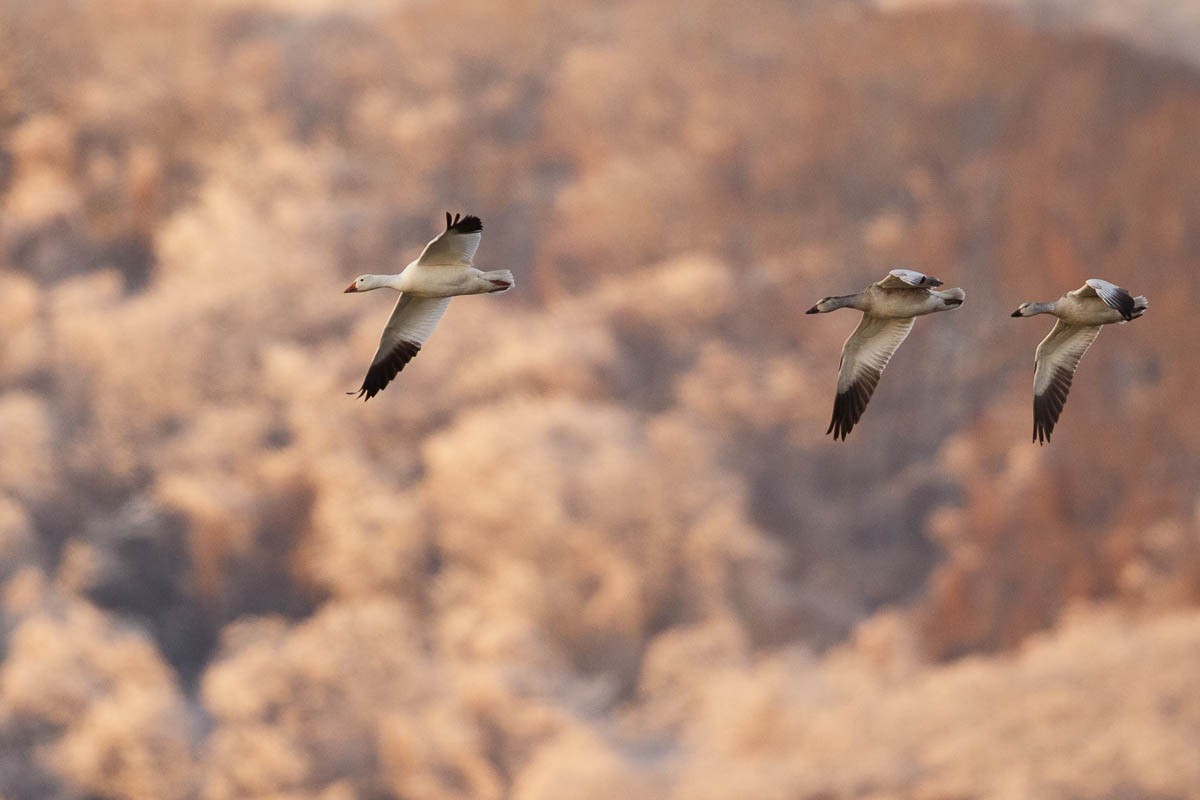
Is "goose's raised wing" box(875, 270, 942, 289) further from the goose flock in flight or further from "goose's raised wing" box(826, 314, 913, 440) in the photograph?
"goose's raised wing" box(826, 314, 913, 440)

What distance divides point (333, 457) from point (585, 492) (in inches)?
176

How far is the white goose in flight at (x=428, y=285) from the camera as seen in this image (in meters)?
11.9

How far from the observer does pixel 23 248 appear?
35.7 metres

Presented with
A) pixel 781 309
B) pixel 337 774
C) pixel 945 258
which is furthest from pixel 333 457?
pixel 945 258

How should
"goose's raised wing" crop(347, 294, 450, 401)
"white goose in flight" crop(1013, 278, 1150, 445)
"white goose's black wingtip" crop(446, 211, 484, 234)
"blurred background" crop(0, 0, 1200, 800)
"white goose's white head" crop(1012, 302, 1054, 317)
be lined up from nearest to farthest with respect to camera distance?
"white goose's white head" crop(1012, 302, 1054, 317), "white goose's black wingtip" crop(446, 211, 484, 234), "white goose in flight" crop(1013, 278, 1150, 445), "goose's raised wing" crop(347, 294, 450, 401), "blurred background" crop(0, 0, 1200, 800)

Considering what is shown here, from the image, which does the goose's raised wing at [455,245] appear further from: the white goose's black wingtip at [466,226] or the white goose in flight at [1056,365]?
the white goose in flight at [1056,365]

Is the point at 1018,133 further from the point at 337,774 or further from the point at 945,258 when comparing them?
the point at 337,774

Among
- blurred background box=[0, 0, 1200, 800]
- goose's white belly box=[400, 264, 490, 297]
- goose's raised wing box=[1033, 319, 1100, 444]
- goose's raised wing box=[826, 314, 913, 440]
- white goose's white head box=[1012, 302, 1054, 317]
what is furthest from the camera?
blurred background box=[0, 0, 1200, 800]

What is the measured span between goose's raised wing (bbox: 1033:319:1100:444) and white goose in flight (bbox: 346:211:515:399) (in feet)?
11.7

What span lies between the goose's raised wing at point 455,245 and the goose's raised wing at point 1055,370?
3767 mm

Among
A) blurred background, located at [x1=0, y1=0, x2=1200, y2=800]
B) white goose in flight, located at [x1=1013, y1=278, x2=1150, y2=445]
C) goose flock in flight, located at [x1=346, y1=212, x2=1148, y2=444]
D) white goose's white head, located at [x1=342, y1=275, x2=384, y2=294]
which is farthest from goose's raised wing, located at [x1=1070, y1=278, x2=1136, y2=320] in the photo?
blurred background, located at [x1=0, y1=0, x2=1200, y2=800]

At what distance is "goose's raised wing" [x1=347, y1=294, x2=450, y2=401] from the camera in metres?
12.9

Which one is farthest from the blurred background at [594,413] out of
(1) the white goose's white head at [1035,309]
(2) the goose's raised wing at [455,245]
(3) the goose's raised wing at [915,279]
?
(2) the goose's raised wing at [455,245]

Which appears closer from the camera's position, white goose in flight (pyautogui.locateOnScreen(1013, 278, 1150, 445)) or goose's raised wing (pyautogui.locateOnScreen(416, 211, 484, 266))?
goose's raised wing (pyautogui.locateOnScreen(416, 211, 484, 266))
